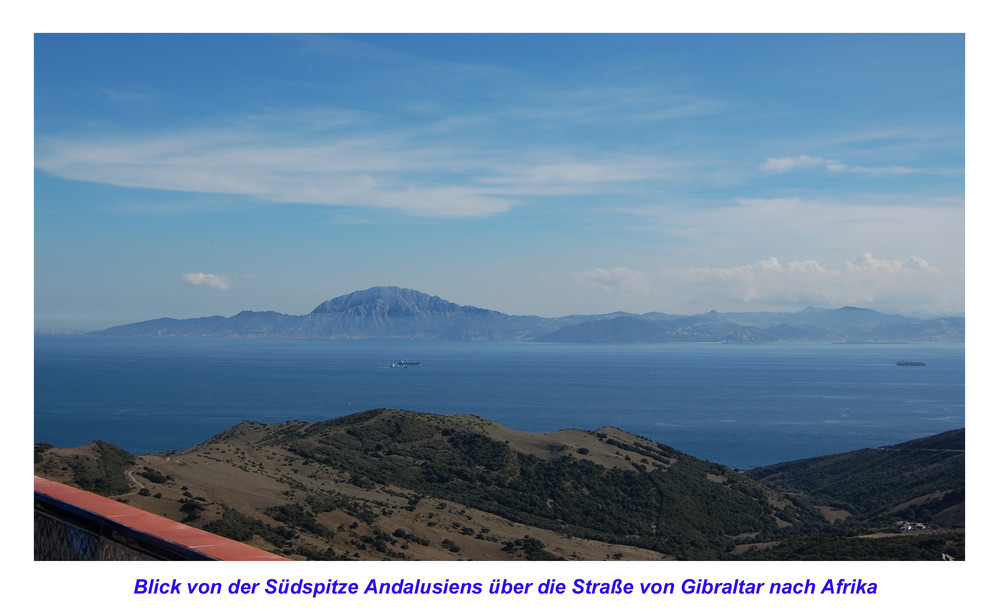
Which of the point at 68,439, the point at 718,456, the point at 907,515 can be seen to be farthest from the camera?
the point at 68,439

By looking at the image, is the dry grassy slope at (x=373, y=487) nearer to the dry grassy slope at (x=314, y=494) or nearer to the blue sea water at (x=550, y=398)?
the dry grassy slope at (x=314, y=494)

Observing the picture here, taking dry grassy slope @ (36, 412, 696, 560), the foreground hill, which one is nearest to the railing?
the foreground hill

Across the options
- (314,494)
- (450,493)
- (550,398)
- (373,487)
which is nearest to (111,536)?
(314,494)

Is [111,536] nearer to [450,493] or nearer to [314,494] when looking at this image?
[314,494]
